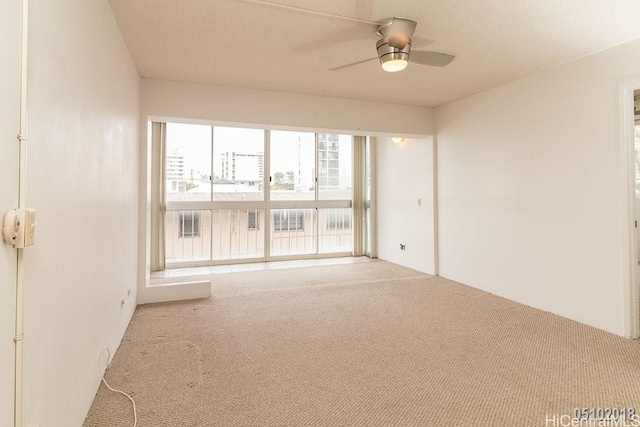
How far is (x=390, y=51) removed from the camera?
240cm

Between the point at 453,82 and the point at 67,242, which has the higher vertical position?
the point at 453,82

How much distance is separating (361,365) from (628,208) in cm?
242

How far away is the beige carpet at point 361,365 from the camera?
1.70 meters

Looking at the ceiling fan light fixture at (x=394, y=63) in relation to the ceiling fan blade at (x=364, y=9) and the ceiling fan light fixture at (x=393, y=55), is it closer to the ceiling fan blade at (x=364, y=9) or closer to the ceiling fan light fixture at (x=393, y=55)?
the ceiling fan light fixture at (x=393, y=55)

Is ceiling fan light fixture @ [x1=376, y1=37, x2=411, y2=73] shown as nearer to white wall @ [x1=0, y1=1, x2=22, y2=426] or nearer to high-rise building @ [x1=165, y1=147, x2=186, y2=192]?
white wall @ [x1=0, y1=1, x2=22, y2=426]

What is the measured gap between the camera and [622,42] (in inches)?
102

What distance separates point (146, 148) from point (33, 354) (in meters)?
2.70

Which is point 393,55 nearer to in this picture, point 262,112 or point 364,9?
point 364,9

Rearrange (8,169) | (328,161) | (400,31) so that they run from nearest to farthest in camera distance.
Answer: (8,169), (400,31), (328,161)

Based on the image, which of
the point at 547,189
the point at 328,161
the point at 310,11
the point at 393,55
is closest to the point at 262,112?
the point at 310,11

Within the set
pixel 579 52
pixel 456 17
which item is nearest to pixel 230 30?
pixel 456 17

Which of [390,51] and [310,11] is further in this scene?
[390,51]

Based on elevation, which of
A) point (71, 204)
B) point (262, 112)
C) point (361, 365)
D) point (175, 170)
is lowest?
point (361, 365)

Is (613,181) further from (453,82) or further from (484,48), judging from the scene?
(453,82)
